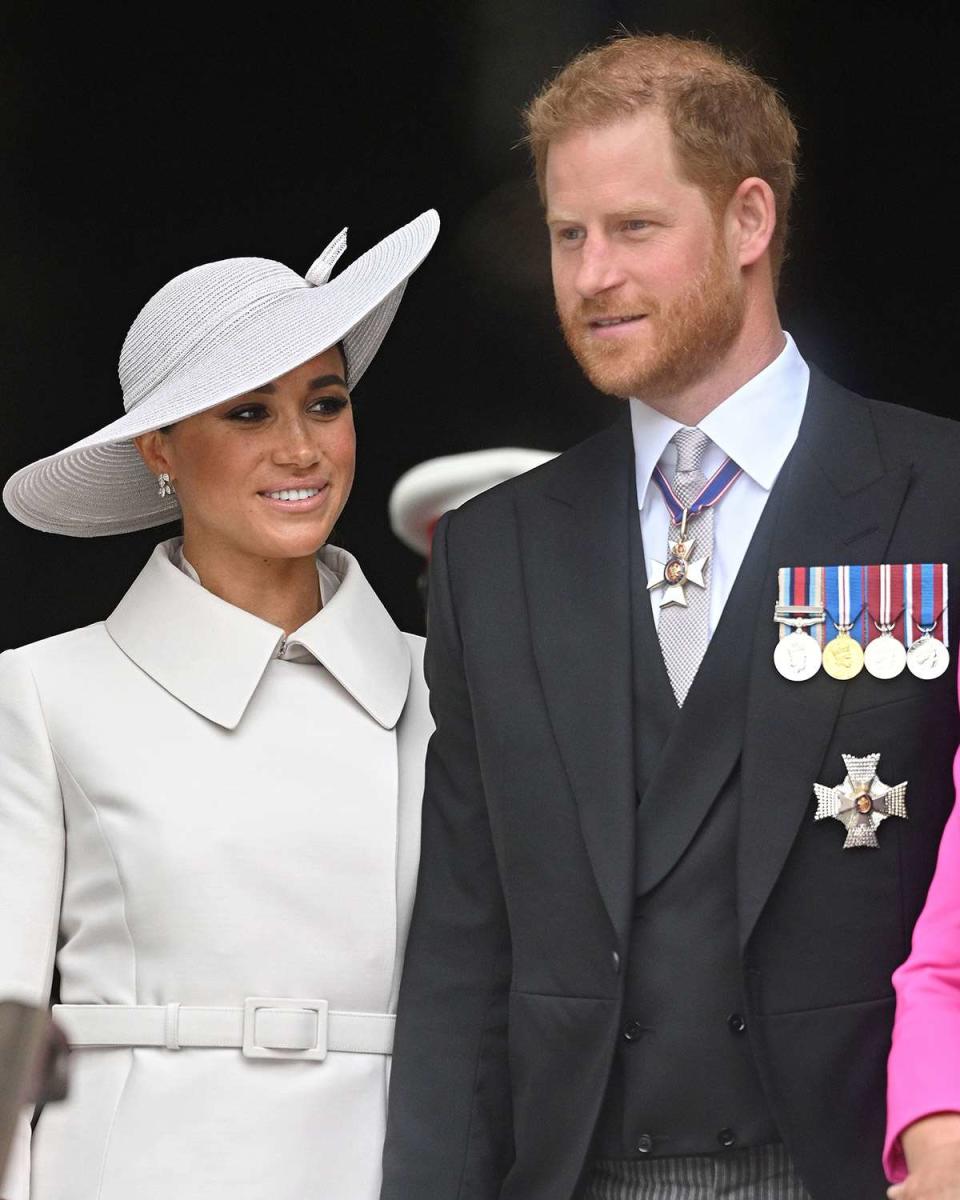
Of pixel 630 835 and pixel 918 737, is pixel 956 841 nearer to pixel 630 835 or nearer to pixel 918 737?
pixel 918 737

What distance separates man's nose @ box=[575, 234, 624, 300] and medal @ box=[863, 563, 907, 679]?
1.59 ft

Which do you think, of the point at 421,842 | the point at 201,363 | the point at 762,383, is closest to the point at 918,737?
the point at 762,383

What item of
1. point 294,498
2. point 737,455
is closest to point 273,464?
point 294,498

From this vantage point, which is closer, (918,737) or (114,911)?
(918,737)

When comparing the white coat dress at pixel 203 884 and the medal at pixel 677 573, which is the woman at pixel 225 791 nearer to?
the white coat dress at pixel 203 884

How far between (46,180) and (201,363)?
0.81 meters

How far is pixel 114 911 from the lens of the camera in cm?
287

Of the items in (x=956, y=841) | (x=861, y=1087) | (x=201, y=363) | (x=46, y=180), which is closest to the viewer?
(x=956, y=841)

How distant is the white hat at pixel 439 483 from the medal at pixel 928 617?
51.6 inches

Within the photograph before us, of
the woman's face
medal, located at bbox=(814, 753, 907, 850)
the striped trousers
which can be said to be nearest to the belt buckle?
the striped trousers

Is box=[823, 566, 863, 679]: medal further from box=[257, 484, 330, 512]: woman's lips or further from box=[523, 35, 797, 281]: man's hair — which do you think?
box=[257, 484, 330, 512]: woman's lips

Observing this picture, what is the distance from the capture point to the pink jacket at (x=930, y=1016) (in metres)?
2.13

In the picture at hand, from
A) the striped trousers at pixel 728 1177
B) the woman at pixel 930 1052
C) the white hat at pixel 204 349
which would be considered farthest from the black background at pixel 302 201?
the woman at pixel 930 1052

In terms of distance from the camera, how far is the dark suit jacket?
246 centimetres
